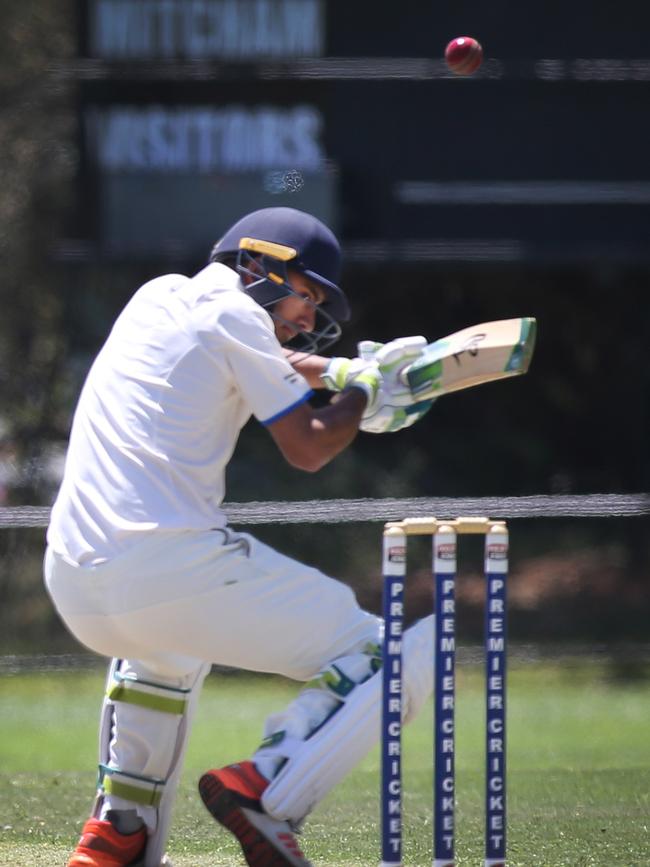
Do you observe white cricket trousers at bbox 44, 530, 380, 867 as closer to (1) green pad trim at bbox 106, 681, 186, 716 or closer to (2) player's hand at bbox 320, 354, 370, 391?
(1) green pad trim at bbox 106, 681, 186, 716

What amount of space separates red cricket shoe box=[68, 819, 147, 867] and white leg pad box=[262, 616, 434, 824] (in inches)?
21.2

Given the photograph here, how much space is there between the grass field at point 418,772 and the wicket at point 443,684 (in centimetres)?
67

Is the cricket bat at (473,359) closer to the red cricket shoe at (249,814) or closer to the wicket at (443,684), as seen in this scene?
the wicket at (443,684)

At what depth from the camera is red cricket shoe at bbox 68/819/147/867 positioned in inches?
133

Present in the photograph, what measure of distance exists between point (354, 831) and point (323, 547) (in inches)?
177

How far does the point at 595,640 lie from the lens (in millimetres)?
8547

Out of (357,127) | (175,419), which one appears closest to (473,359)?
(175,419)

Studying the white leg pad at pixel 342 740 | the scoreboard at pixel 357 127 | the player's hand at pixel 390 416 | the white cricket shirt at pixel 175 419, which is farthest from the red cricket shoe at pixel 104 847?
the scoreboard at pixel 357 127

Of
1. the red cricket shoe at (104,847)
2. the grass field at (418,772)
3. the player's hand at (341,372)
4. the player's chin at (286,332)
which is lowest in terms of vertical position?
the grass field at (418,772)

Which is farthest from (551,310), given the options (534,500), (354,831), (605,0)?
(354,831)

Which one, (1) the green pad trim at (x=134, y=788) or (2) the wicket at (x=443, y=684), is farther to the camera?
(1) the green pad trim at (x=134, y=788)

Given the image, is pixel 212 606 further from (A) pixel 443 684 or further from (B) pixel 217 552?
(A) pixel 443 684

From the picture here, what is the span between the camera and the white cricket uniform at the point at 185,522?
3.10 m

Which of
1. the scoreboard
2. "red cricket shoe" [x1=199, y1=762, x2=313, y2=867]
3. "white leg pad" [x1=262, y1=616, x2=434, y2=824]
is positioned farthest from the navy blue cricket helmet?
the scoreboard
